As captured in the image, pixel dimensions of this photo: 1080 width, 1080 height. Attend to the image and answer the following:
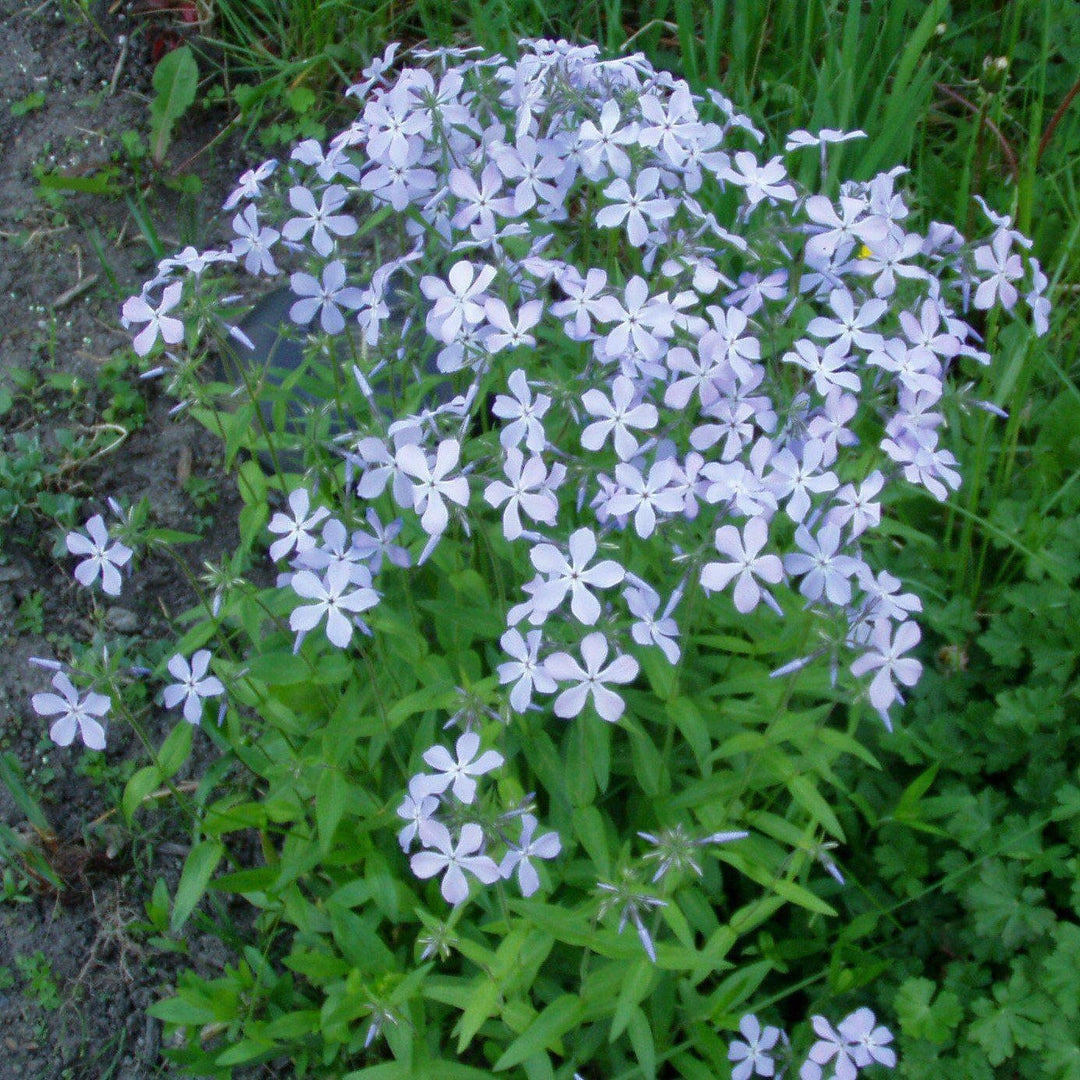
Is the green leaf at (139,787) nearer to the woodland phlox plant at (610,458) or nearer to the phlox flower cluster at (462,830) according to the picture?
the woodland phlox plant at (610,458)

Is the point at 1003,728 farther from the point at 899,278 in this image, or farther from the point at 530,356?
the point at 530,356

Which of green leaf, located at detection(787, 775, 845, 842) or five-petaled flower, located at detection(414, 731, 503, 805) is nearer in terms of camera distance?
five-petaled flower, located at detection(414, 731, 503, 805)

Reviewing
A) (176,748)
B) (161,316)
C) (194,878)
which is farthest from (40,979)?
(161,316)

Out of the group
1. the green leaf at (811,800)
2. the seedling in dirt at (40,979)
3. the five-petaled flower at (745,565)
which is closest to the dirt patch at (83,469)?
the seedling in dirt at (40,979)

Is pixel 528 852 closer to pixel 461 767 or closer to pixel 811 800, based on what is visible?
pixel 461 767

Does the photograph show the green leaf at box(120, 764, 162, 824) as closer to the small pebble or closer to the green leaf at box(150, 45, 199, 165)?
the small pebble

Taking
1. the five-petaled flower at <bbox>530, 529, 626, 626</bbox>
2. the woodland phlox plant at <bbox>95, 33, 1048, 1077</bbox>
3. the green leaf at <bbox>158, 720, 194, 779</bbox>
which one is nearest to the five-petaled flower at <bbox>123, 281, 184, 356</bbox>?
the woodland phlox plant at <bbox>95, 33, 1048, 1077</bbox>
